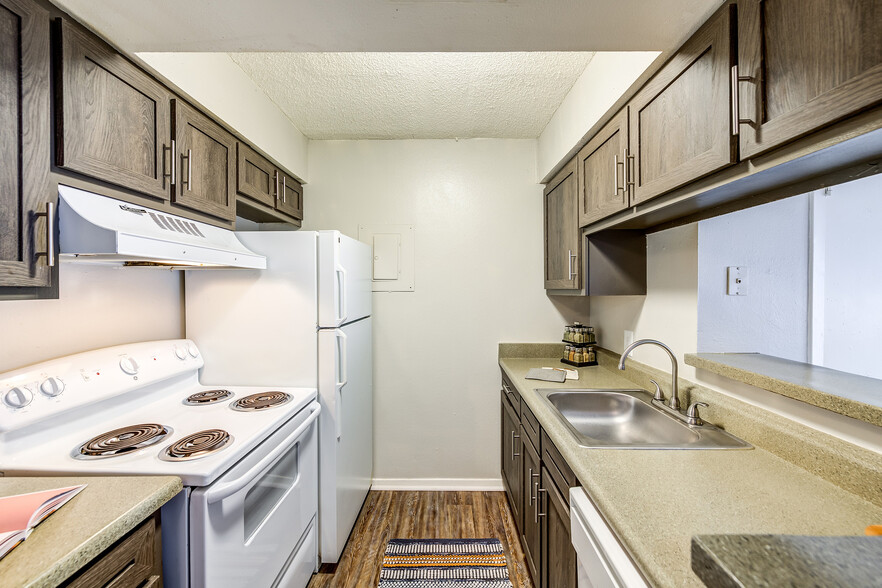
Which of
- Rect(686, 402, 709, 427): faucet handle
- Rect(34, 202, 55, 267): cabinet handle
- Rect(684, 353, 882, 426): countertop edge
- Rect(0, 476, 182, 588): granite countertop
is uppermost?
Rect(34, 202, 55, 267): cabinet handle

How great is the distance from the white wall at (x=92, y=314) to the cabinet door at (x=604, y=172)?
2.13 metres

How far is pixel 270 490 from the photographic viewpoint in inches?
55.9

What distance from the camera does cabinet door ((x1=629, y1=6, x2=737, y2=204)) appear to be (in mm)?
932

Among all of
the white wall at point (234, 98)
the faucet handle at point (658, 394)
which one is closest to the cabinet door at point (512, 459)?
the faucet handle at point (658, 394)

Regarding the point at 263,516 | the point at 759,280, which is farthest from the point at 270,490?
the point at 759,280

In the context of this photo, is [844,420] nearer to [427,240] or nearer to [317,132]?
[427,240]

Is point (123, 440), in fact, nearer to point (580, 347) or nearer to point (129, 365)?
point (129, 365)

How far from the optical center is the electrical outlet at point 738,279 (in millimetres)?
1373

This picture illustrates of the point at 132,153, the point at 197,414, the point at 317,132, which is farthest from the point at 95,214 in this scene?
the point at 317,132

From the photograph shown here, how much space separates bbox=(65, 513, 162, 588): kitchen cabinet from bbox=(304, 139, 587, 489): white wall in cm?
169

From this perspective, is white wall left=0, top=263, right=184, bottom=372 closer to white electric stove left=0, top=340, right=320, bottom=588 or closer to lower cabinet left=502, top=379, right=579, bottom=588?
white electric stove left=0, top=340, right=320, bottom=588

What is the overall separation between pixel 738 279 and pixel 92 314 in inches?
99.3

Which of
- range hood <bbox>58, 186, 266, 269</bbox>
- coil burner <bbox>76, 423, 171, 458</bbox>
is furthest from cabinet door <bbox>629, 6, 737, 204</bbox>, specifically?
coil burner <bbox>76, 423, 171, 458</bbox>

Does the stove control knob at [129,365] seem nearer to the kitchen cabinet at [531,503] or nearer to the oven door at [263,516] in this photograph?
the oven door at [263,516]
